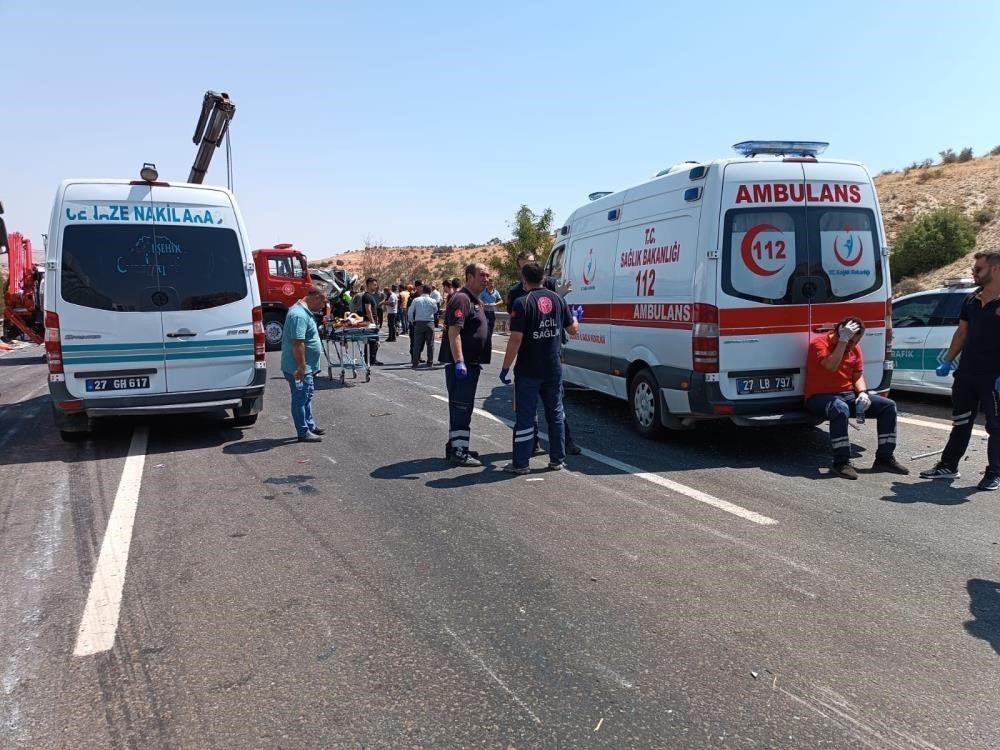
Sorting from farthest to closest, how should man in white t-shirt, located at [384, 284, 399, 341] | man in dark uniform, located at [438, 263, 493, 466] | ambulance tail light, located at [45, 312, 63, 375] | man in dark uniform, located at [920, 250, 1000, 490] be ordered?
man in white t-shirt, located at [384, 284, 399, 341] < ambulance tail light, located at [45, 312, 63, 375] < man in dark uniform, located at [438, 263, 493, 466] < man in dark uniform, located at [920, 250, 1000, 490]

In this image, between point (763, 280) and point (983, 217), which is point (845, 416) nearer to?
point (763, 280)

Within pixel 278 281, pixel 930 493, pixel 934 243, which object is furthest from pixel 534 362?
→ pixel 934 243

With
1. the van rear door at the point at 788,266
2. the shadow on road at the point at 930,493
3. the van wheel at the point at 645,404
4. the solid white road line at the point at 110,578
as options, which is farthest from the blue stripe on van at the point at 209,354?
the shadow on road at the point at 930,493

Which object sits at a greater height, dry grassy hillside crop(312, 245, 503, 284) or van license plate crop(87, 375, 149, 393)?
dry grassy hillside crop(312, 245, 503, 284)

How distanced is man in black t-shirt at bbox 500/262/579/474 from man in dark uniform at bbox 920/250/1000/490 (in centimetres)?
314

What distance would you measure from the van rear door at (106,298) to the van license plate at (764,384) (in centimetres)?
579

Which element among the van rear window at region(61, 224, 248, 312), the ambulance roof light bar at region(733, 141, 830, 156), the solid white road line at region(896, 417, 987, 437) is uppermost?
the ambulance roof light bar at region(733, 141, 830, 156)

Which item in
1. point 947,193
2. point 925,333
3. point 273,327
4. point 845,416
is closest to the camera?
point 845,416

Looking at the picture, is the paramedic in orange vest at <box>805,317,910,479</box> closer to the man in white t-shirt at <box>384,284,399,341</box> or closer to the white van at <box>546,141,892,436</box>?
the white van at <box>546,141,892,436</box>

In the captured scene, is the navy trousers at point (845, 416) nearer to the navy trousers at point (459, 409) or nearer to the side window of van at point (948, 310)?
the navy trousers at point (459, 409)

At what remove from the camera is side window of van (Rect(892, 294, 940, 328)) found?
32.6 feet

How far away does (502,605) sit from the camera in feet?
12.9

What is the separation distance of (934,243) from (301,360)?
29311mm

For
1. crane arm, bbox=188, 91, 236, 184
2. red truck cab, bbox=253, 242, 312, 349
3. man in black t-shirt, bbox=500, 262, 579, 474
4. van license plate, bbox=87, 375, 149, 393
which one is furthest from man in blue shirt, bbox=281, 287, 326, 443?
red truck cab, bbox=253, 242, 312, 349
